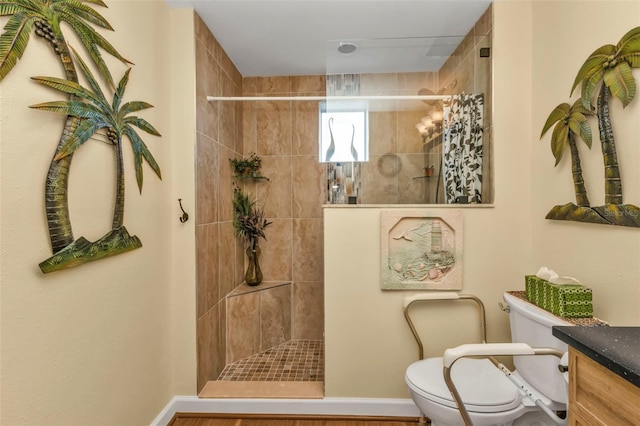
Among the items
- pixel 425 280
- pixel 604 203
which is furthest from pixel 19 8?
pixel 604 203

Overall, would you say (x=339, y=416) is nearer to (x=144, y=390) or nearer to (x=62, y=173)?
(x=144, y=390)

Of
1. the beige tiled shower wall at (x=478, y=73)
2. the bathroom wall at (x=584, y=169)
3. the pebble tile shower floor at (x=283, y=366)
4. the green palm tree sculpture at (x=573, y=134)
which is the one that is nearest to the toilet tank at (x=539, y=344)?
the bathroom wall at (x=584, y=169)

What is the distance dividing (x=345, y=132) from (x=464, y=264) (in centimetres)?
106

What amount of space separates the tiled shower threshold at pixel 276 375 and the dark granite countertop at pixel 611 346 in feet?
4.86

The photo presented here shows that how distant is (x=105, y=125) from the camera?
128 cm

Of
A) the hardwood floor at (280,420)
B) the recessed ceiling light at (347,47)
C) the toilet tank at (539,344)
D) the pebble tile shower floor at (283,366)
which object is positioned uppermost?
the recessed ceiling light at (347,47)

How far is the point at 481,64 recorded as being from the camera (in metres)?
1.88

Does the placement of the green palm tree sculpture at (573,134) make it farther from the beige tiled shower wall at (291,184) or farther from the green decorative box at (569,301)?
the beige tiled shower wall at (291,184)

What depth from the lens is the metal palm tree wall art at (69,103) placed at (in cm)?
94

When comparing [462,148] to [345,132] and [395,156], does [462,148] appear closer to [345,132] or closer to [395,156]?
[395,156]

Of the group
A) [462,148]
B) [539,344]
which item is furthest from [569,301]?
[462,148]

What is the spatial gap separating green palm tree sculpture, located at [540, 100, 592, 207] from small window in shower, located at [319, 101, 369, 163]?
0.95 m

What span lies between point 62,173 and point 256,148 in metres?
1.96

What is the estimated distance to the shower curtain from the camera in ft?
6.23
